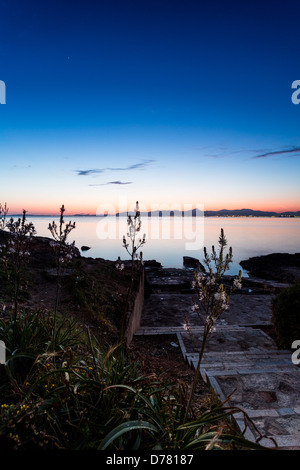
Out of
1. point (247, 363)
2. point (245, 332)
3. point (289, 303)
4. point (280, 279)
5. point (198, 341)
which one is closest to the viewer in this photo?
point (247, 363)

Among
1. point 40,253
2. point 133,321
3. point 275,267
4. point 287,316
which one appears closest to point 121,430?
point 287,316

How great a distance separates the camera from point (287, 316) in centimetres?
689

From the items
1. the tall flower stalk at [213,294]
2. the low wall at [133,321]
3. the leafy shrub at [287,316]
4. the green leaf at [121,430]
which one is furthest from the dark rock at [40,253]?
the green leaf at [121,430]

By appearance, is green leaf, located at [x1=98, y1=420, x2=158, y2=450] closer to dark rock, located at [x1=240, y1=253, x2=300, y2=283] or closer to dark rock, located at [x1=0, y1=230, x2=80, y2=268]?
dark rock, located at [x1=0, y1=230, x2=80, y2=268]

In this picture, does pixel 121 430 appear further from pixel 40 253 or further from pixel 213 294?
pixel 40 253

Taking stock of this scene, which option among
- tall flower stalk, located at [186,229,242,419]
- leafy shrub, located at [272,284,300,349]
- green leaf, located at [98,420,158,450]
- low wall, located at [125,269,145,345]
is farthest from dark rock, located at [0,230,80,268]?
green leaf, located at [98,420,158,450]

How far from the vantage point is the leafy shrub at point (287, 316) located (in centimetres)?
678

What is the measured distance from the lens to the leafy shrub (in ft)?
22.2

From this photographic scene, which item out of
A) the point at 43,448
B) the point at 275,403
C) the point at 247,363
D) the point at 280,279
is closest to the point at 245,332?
the point at 247,363

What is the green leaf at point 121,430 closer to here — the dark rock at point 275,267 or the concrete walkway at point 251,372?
the concrete walkway at point 251,372
